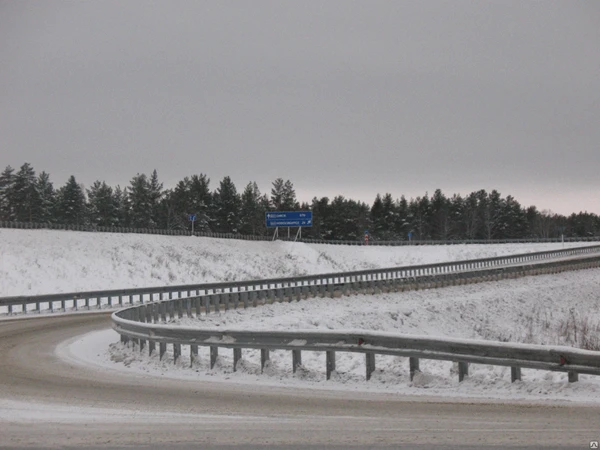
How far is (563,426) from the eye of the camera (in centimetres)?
828

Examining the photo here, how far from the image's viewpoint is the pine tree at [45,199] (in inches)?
4598

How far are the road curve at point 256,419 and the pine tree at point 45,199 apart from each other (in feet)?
358

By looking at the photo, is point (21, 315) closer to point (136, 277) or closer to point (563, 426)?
point (136, 277)

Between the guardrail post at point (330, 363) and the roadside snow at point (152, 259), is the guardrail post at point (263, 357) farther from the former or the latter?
the roadside snow at point (152, 259)

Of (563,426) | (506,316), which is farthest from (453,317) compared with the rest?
(563,426)

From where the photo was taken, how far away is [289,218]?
90125mm

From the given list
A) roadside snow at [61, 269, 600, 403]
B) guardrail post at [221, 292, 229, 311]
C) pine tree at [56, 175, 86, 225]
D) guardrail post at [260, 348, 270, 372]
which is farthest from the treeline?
guardrail post at [260, 348, 270, 372]

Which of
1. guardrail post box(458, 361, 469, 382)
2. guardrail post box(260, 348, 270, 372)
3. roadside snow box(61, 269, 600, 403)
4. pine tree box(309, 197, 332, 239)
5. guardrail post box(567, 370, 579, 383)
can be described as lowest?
roadside snow box(61, 269, 600, 403)

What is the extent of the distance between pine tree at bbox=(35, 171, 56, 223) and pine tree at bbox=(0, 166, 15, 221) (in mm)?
4012

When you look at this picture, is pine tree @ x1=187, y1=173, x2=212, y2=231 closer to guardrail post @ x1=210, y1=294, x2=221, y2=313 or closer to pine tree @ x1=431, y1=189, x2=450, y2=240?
pine tree @ x1=431, y1=189, x2=450, y2=240

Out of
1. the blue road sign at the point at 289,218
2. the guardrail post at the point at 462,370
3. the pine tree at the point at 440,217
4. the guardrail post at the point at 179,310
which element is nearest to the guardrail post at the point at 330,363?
the guardrail post at the point at 462,370

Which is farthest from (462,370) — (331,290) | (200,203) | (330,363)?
(200,203)

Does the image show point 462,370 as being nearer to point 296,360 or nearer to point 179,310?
point 296,360

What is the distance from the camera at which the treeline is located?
4692 inches
